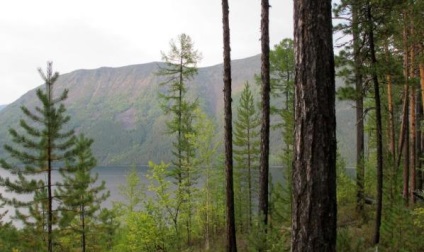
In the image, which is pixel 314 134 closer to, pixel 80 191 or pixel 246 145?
pixel 80 191

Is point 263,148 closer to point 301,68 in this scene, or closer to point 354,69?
point 354,69

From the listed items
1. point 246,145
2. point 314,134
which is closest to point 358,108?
point 314,134

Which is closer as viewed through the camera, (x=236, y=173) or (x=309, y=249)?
(x=309, y=249)

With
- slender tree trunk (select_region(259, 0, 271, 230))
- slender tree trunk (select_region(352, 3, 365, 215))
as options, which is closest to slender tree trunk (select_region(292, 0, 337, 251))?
slender tree trunk (select_region(259, 0, 271, 230))

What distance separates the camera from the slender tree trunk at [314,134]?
11.6ft

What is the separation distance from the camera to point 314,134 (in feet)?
11.8

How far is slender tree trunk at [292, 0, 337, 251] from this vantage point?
3539 mm

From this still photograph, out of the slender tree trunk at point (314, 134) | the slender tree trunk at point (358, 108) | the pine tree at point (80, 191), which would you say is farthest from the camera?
the pine tree at point (80, 191)

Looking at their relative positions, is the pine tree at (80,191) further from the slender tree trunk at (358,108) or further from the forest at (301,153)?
the slender tree trunk at (358,108)

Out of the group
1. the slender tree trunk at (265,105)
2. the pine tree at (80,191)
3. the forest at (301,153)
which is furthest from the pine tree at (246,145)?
the slender tree trunk at (265,105)

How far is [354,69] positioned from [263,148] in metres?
4.31

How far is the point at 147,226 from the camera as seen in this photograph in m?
17.1

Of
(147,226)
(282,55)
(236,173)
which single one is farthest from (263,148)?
(236,173)

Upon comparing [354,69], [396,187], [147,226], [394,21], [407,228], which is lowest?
[147,226]
